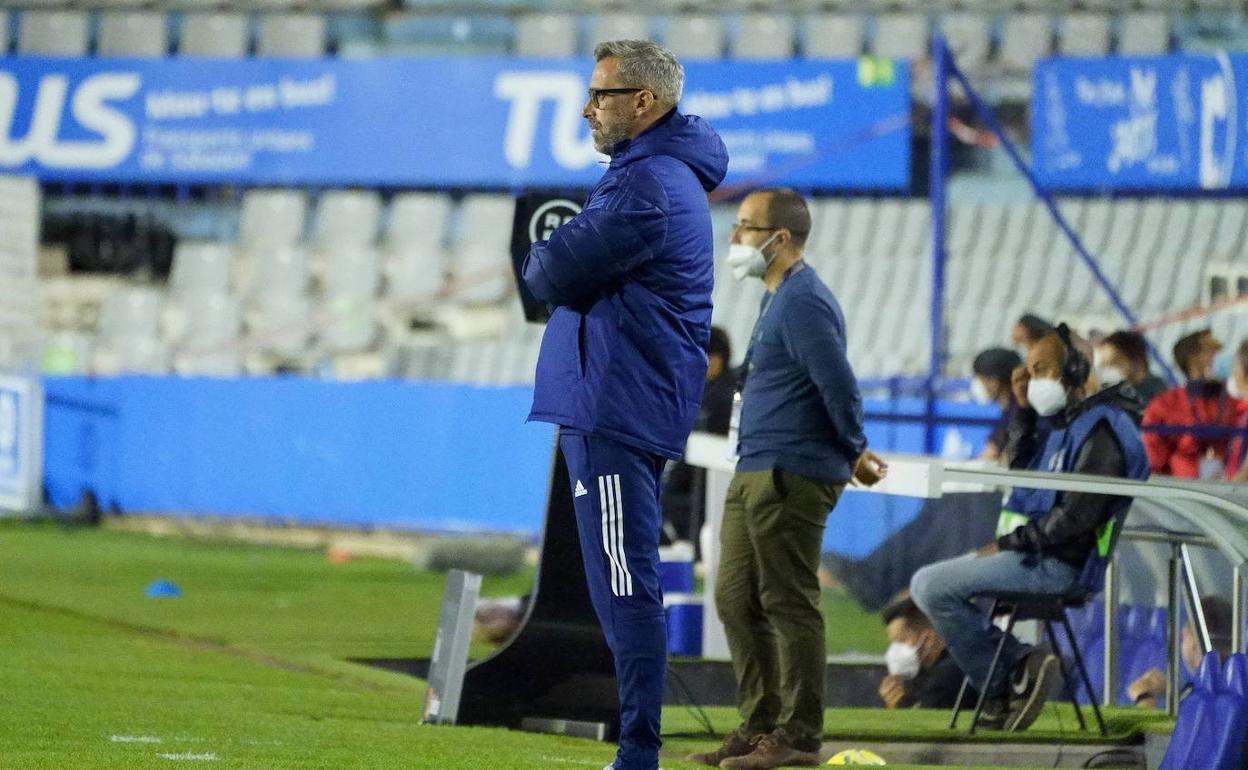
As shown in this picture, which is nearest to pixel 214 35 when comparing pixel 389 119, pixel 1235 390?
pixel 389 119

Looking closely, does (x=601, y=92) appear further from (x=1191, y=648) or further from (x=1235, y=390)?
(x=1235, y=390)

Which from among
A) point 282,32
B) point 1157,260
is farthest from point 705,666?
point 282,32

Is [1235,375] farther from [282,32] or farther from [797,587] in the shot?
[282,32]

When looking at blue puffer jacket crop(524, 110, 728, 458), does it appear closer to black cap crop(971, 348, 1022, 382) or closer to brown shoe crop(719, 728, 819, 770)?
brown shoe crop(719, 728, 819, 770)

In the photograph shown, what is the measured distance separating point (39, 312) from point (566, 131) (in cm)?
587

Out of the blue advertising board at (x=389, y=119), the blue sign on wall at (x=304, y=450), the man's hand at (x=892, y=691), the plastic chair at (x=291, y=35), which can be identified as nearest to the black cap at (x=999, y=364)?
the man's hand at (x=892, y=691)

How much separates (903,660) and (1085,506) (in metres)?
1.65

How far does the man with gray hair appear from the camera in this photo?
513 cm

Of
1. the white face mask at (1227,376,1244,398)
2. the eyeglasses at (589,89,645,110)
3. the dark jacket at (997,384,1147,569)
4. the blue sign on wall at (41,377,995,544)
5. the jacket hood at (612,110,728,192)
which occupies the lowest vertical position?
the blue sign on wall at (41,377,995,544)

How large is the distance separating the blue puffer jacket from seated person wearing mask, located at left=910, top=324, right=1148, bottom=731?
8.31 feet

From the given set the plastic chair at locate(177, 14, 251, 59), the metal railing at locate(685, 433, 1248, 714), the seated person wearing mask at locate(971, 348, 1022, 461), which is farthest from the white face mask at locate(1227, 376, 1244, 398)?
the plastic chair at locate(177, 14, 251, 59)

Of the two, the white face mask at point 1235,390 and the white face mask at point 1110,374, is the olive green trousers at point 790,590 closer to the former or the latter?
the white face mask at point 1110,374

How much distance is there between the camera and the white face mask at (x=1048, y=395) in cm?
777

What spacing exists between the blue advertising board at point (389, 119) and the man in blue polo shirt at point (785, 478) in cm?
1345
